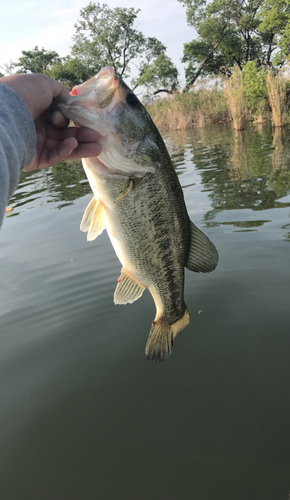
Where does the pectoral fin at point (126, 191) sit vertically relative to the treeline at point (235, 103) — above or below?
below

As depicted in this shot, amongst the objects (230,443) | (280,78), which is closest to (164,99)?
(280,78)

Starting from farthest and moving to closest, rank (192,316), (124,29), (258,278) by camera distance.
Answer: (124,29)
(258,278)
(192,316)

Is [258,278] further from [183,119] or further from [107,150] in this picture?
[183,119]

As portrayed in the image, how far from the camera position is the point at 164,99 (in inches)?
907

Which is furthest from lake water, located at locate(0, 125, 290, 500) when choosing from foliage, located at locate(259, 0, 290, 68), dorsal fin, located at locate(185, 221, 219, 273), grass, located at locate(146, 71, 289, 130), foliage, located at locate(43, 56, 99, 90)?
foliage, located at locate(43, 56, 99, 90)

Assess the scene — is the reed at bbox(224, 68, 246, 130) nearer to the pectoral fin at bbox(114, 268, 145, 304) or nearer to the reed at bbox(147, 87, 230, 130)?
the reed at bbox(147, 87, 230, 130)

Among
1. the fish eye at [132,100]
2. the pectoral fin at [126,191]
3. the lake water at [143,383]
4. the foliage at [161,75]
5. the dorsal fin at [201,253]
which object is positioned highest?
the foliage at [161,75]

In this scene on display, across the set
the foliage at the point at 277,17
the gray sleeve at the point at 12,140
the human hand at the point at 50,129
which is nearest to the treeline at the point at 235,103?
the foliage at the point at 277,17

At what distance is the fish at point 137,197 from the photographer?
1.74 metres

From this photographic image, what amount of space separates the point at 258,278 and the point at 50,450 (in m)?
2.39

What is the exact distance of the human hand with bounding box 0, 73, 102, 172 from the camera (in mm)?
1469

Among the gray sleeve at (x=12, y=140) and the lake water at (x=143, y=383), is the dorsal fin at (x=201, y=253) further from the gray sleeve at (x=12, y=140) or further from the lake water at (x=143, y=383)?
the gray sleeve at (x=12, y=140)

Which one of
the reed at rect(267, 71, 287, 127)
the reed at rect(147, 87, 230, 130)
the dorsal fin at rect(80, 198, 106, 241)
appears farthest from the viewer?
the reed at rect(147, 87, 230, 130)

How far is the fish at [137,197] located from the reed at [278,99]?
47.2ft
